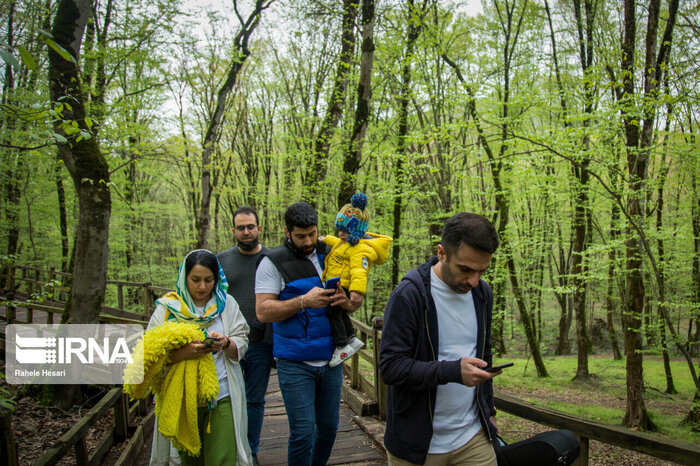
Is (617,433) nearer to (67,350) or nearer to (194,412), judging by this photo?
(194,412)

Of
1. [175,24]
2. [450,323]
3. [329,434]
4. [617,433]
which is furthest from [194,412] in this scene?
[175,24]

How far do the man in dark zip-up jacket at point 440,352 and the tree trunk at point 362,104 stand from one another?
511cm

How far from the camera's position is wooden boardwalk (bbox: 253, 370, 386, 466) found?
3852 mm

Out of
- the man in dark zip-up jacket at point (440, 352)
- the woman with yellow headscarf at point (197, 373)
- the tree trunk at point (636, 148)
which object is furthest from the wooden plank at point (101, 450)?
the tree trunk at point (636, 148)

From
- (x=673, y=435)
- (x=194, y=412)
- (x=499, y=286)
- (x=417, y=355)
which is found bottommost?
(x=673, y=435)

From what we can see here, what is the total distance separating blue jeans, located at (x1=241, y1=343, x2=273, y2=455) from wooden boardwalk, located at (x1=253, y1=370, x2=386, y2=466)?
563 mm

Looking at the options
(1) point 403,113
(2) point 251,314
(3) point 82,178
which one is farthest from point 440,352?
(1) point 403,113

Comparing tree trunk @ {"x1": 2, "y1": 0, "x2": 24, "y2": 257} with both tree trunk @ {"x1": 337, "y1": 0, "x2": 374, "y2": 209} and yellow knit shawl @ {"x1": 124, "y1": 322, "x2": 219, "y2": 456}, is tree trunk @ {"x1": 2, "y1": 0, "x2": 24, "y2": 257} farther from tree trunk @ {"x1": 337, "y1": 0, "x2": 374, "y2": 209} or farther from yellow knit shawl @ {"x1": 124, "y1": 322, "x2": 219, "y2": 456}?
yellow knit shawl @ {"x1": 124, "y1": 322, "x2": 219, "y2": 456}

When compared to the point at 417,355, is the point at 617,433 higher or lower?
lower

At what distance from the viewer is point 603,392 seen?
12.5 m

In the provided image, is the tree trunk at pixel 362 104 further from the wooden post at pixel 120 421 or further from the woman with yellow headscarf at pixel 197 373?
the woman with yellow headscarf at pixel 197 373

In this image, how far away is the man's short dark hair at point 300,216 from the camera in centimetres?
280

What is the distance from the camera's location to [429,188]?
13594mm

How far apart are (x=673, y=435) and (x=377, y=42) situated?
35.4 ft
